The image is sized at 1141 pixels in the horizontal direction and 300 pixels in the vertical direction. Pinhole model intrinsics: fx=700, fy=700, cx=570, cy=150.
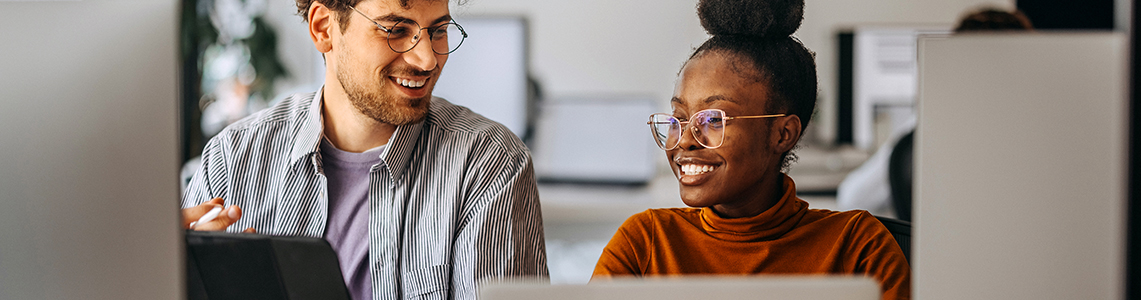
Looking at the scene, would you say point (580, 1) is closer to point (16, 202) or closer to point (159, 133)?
point (159, 133)

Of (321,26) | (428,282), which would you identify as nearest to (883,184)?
(428,282)

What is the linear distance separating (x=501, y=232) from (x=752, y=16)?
47cm

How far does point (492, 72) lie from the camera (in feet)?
3.38

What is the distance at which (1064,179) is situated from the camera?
2.75ft

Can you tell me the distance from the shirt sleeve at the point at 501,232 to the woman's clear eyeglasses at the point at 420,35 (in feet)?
0.60

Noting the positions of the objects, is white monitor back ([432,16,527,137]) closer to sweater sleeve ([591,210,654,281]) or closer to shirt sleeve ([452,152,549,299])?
shirt sleeve ([452,152,549,299])

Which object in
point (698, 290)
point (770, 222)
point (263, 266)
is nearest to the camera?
point (698, 290)

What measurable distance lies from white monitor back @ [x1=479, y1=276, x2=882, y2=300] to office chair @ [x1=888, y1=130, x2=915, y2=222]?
31 cm

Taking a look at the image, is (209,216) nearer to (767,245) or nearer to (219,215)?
(219,215)

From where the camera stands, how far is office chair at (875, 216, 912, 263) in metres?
1.02

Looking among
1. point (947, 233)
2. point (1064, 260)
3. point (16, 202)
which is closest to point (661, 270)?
point (947, 233)

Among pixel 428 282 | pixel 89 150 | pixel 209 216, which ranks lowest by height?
pixel 428 282

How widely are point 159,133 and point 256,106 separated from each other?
0.27 metres

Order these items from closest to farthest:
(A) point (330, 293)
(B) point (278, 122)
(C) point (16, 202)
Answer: (C) point (16, 202)
(A) point (330, 293)
(B) point (278, 122)
